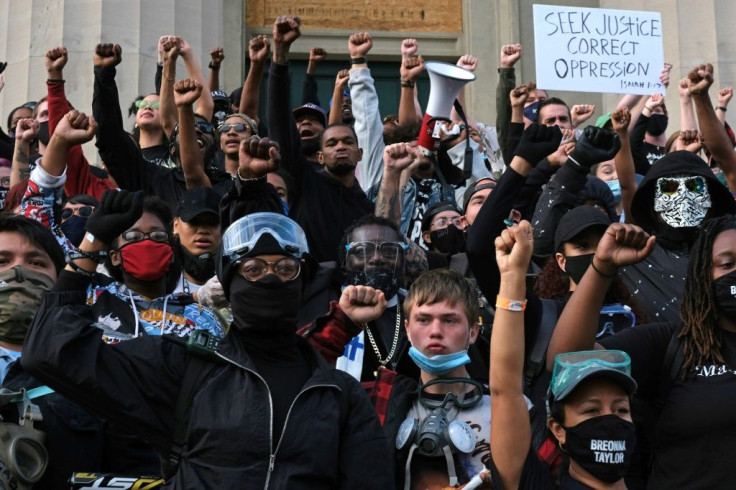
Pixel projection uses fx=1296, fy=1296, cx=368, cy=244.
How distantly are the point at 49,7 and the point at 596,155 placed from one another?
28.9ft

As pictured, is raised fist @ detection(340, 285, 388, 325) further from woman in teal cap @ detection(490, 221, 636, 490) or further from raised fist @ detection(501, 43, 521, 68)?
raised fist @ detection(501, 43, 521, 68)

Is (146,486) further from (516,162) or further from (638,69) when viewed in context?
(638,69)

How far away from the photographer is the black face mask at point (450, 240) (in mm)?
8531

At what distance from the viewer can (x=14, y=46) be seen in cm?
1384

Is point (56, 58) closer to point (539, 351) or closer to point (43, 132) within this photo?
point (43, 132)

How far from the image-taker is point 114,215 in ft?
16.2

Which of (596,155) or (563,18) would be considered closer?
(596,155)

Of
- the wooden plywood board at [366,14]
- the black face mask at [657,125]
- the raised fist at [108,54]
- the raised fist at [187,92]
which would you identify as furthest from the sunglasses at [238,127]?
the wooden plywood board at [366,14]

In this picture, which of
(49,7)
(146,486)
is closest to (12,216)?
(146,486)

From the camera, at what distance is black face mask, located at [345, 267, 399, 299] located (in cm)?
674

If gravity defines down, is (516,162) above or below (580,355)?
above

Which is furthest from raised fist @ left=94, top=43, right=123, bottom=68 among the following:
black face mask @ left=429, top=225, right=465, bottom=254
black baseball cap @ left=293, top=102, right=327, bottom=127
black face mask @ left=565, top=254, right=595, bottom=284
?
black face mask @ left=565, top=254, right=595, bottom=284

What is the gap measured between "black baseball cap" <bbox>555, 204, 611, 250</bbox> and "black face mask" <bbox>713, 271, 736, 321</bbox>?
976mm

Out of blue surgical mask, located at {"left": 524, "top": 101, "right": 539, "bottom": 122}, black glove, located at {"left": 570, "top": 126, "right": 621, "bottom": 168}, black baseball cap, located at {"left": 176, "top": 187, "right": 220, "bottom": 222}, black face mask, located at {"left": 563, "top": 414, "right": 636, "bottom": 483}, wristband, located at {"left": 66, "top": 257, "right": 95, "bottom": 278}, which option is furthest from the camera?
blue surgical mask, located at {"left": 524, "top": 101, "right": 539, "bottom": 122}
